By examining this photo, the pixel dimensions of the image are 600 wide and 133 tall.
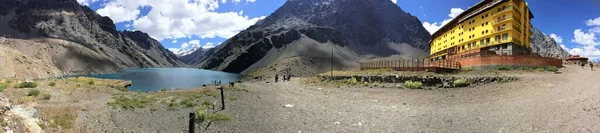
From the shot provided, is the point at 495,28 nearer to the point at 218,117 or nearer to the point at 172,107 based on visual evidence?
the point at 218,117

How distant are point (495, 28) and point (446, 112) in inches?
1808

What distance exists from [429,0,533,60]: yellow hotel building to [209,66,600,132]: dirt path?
27.8m

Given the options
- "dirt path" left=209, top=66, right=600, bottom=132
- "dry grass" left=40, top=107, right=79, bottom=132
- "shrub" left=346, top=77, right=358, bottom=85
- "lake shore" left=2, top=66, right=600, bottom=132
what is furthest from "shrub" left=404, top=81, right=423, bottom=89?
"dry grass" left=40, top=107, right=79, bottom=132

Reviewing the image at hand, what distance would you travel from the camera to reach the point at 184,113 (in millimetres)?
24062

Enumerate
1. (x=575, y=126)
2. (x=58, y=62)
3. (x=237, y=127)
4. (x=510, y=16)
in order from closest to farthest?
(x=575, y=126), (x=237, y=127), (x=510, y=16), (x=58, y=62)

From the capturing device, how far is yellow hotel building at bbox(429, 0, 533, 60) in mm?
A: 55688

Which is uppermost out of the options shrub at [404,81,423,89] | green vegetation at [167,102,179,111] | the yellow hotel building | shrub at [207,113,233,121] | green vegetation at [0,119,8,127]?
the yellow hotel building

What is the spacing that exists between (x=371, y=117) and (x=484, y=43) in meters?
50.6

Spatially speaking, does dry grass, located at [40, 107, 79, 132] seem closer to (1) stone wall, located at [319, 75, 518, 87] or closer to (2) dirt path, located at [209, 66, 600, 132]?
(2) dirt path, located at [209, 66, 600, 132]

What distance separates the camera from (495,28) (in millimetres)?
59281

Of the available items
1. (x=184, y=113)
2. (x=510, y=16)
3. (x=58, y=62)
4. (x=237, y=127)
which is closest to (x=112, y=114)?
(x=184, y=113)

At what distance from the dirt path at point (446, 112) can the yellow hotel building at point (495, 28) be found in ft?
91.2

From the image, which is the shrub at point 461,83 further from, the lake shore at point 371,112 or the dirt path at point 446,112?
the dirt path at point 446,112

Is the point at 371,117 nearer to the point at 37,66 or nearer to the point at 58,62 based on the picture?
the point at 37,66
